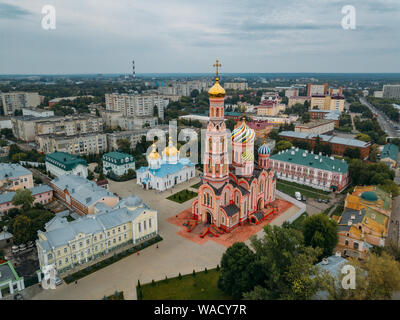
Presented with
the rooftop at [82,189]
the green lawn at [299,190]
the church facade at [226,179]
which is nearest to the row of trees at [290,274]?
the church facade at [226,179]

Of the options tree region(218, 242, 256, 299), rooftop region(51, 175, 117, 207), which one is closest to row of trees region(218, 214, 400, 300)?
tree region(218, 242, 256, 299)

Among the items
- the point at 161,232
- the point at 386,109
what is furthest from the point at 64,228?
the point at 386,109

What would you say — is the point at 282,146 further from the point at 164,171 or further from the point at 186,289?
the point at 186,289

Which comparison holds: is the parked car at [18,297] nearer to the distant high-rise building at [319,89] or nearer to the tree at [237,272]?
the tree at [237,272]

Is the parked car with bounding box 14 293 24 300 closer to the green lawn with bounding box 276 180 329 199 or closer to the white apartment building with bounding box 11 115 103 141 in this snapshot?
the green lawn with bounding box 276 180 329 199

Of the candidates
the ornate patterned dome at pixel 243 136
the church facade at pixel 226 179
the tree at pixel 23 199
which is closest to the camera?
the church facade at pixel 226 179

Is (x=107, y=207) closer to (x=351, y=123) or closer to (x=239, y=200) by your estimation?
(x=239, y=200)
